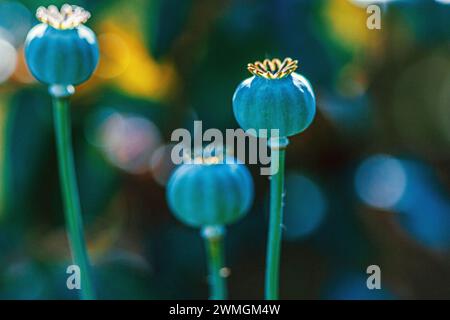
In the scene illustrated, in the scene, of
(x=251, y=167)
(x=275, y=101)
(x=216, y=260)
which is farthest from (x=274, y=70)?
(x=251, y=167)

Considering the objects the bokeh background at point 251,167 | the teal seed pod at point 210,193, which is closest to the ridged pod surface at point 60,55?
the teal seed pod at point 210,193

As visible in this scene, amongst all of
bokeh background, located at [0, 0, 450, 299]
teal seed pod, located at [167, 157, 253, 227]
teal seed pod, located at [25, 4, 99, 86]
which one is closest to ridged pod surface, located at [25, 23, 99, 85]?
teal seed pod, located at [25, 4, 99, 86]

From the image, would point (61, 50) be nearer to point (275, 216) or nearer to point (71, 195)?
point (71, 195)

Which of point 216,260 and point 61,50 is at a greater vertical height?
point 61,50

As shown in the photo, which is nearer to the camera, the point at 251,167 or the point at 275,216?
the point at 275,216

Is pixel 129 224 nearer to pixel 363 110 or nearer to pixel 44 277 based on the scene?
pixel 44 277

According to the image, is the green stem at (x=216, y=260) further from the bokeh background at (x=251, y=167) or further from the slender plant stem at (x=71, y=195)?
the bokeh background at (x=251, y=167)

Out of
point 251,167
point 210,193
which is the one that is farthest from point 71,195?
point 251,167

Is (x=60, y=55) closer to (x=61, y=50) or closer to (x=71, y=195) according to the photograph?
(x=61, y=50)
